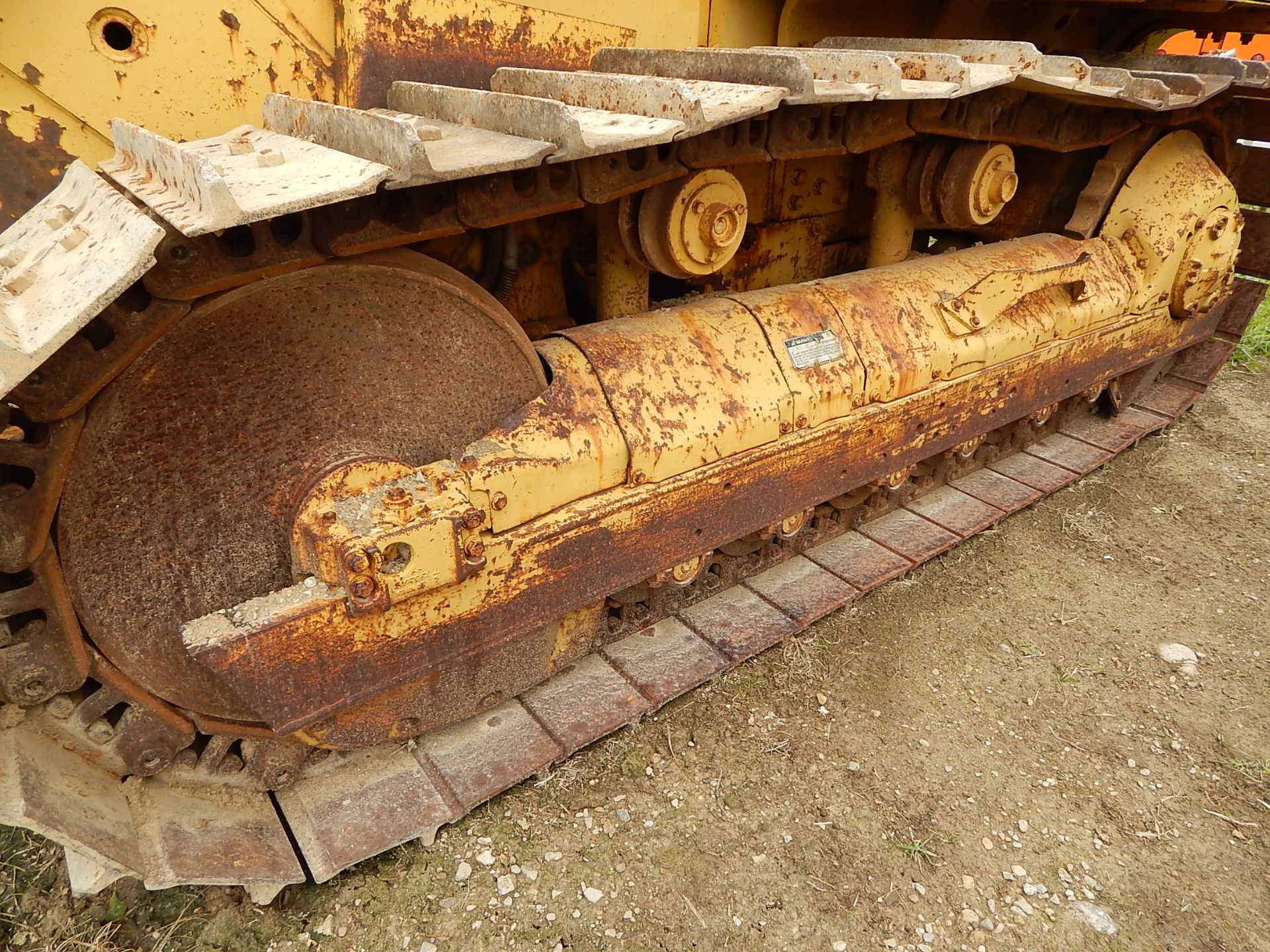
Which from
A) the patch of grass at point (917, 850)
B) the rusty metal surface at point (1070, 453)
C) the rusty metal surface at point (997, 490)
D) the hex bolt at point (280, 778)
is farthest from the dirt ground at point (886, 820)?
the rusty metal surface at point (1070, 453)

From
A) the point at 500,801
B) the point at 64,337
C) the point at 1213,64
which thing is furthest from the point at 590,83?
the point at 1213,64

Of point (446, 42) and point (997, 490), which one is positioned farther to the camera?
point (997, 490)

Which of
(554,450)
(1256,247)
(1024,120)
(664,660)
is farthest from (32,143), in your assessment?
(1256,247)

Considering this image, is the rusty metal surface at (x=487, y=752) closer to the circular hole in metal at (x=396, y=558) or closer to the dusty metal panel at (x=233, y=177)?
the circular hole in metal at (x=396, y=558)

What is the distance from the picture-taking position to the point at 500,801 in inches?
81.9

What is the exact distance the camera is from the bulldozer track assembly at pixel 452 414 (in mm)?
1416

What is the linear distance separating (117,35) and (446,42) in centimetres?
70

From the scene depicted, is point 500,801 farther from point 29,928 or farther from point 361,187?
point 361,187

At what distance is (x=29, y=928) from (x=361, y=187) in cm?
170

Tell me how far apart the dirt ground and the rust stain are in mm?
1417

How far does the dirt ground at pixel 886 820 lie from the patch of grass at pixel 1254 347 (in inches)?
119

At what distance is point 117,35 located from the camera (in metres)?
1.58

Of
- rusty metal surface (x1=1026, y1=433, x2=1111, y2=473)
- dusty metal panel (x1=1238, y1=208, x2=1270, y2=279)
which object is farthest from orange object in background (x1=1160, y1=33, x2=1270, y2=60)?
rusty metal surface (x1=1026, y1=433, x2=1111, y2=473)

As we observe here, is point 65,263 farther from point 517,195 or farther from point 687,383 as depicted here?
point 687,383
